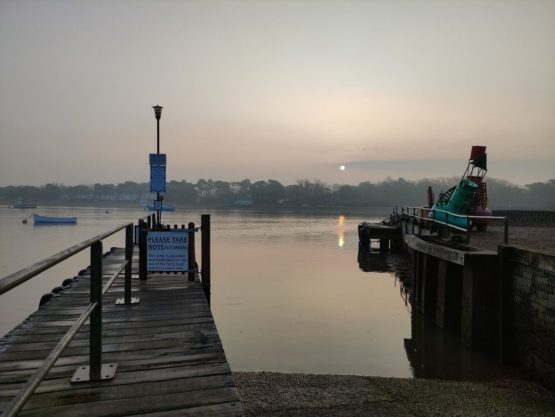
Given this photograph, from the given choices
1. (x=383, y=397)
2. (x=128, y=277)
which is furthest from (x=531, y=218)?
(x=128, y=277)

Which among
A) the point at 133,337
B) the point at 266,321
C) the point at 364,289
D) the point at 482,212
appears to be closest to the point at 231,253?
the point at 364,289

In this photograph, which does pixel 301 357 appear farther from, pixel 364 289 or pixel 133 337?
pixel 364 289

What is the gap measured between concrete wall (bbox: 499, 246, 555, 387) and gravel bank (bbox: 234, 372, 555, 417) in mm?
570

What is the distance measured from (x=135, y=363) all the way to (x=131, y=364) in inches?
1.7

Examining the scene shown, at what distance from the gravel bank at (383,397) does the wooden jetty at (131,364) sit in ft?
4.71

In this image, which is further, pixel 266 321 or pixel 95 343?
pixel 266 321

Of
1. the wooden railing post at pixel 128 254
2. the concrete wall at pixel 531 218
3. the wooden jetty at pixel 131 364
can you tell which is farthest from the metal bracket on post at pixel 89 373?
the concrete wall at pixel 531 218

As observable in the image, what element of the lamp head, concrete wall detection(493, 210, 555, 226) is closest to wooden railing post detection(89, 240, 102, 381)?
the lamp head

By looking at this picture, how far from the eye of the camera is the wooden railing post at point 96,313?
3602 mm

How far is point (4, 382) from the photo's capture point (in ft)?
12.1

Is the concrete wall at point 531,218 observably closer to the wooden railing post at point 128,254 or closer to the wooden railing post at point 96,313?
the wooden railing post at point 128,254

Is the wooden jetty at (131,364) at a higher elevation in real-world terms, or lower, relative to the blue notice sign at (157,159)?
lower

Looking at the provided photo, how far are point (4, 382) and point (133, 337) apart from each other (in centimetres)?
146

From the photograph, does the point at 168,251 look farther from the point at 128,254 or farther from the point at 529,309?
the point at 529,309
